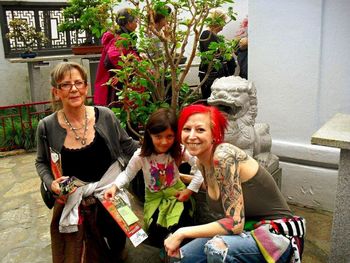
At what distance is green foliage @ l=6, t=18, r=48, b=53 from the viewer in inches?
310

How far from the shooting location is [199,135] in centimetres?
220

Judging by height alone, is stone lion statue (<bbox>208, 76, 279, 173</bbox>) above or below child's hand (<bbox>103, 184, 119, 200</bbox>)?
Result: above

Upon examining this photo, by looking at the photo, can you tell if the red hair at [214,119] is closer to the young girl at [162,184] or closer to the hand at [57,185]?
the young girl at [162,184]

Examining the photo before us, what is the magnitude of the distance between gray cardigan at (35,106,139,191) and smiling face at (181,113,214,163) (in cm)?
84

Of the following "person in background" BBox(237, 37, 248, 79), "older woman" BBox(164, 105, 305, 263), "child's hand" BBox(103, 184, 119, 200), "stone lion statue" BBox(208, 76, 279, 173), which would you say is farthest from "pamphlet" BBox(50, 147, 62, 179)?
"person in background" BBox(237, 37, 248, 79)

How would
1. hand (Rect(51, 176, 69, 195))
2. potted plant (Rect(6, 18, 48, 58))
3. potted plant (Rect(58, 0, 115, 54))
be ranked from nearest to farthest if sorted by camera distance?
hand (Rect(51, 176, 69, 195))
potted plant (Rect(58, 0, 115, 54))
potted plant (Rect(6, 18, 48, 58))

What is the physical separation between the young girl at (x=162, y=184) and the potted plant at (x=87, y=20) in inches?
48.6

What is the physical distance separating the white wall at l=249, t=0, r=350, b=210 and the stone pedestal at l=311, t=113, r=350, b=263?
1.19 metres

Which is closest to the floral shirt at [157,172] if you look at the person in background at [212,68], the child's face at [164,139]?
the child's face at [164,139]

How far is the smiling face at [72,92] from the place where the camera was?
2719mm

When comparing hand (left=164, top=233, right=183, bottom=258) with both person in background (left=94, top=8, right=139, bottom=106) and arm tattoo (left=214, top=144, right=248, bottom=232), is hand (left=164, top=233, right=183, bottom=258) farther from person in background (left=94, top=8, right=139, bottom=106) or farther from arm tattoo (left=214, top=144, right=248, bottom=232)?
person in background (left=94, top=8, right=139, bottom=106)

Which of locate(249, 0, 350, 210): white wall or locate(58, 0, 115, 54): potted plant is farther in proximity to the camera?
locate(249, 0, 350, 210): white wall

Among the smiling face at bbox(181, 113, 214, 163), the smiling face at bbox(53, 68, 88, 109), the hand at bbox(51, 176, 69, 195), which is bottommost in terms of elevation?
the hand at bbox(51, 176, 69, 195)

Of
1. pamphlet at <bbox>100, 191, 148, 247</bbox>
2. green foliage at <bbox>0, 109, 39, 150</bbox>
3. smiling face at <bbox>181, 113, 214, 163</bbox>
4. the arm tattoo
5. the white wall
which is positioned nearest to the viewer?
the arm tattoo
